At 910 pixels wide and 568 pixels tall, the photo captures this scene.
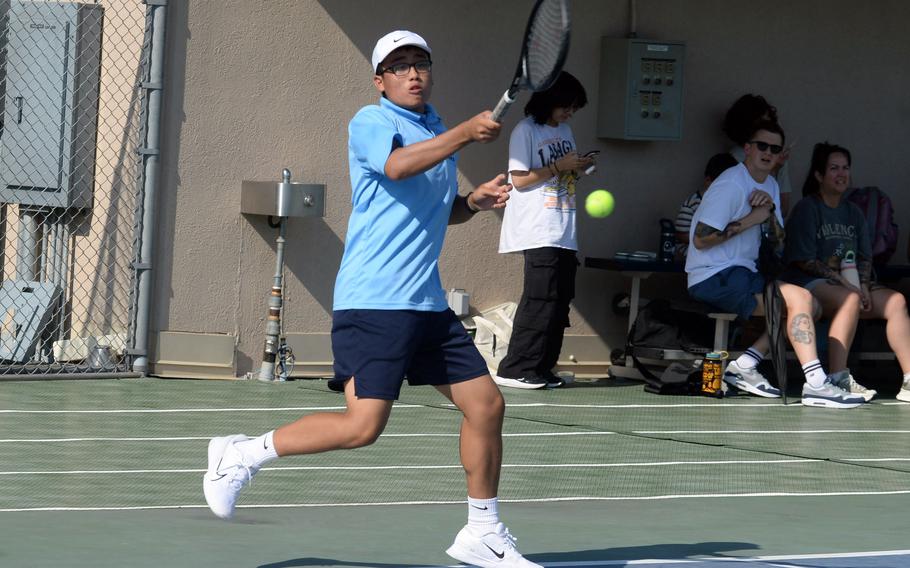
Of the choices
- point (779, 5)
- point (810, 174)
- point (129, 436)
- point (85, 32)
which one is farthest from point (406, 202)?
point (779, 5)

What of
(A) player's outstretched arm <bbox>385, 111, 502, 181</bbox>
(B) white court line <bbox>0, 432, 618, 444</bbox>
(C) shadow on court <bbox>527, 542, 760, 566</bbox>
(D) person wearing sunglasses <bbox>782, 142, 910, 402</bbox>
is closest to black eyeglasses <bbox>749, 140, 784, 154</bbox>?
(D) person wearing sunglasses <bbox>782, 142, 910, 402</bbox>

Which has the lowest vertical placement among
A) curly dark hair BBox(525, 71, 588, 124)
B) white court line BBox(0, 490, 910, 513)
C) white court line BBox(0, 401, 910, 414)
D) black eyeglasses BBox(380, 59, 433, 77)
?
white court line BBox(0, 490, 910, 513)

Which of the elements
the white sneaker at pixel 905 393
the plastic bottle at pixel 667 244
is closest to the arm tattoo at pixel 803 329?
the white sneaker at pixel 905 393

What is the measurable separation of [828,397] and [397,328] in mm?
5964

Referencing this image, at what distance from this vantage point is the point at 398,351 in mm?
5457

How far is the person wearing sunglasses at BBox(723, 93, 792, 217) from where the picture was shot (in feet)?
39.3

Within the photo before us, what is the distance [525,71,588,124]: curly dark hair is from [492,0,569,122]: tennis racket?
5226mm

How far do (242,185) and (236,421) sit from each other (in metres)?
2.19

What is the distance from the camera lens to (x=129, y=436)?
8375mm

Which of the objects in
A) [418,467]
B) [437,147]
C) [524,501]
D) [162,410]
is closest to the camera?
[437,147]

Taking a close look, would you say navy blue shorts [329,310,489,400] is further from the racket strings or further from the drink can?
the drink can

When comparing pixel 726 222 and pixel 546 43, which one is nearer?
pixel 546 43

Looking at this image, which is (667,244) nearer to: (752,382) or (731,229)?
(731,229)

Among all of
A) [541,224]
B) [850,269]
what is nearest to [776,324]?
[850,269]
